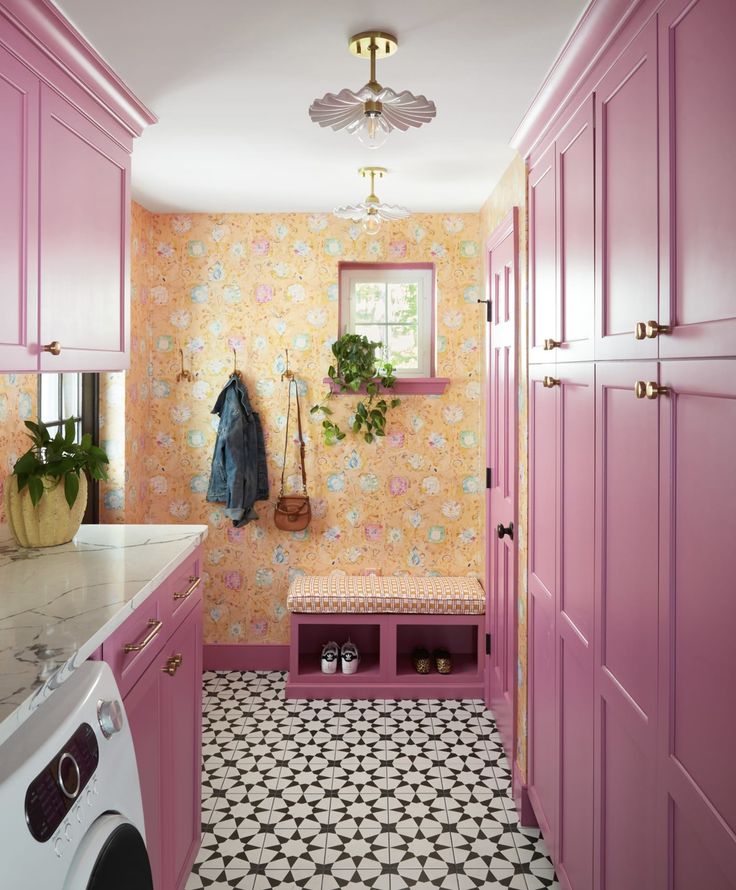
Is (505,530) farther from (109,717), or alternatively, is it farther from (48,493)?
(109,717)

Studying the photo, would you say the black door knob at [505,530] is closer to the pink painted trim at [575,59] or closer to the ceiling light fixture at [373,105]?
the pink painted trim at [575,59]

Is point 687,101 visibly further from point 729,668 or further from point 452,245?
point 452,245

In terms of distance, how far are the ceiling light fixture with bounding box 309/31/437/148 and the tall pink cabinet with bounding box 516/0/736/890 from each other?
0.45 meters

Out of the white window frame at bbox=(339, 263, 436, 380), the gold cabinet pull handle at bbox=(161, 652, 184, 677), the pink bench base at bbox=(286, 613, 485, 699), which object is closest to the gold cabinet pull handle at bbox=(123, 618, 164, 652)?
the gold cabinet pull handle at bbox=(161, 652, 184, 677)

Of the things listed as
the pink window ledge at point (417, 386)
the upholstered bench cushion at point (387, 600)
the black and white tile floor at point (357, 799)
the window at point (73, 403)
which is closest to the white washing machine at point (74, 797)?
the black and white tile floor at point (357, 799)

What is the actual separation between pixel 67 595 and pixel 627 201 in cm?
154

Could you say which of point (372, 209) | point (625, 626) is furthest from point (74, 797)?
point (372, 209)

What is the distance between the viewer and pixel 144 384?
411 cm

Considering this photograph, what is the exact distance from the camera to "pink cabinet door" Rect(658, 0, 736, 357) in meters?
1.22

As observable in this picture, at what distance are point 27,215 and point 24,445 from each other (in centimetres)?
114

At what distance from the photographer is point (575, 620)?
7.09 feet

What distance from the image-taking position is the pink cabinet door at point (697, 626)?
1222mm

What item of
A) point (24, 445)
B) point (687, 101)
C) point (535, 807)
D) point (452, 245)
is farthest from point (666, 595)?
point (452, 245)

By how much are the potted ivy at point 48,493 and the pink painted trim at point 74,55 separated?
0.98 metres
